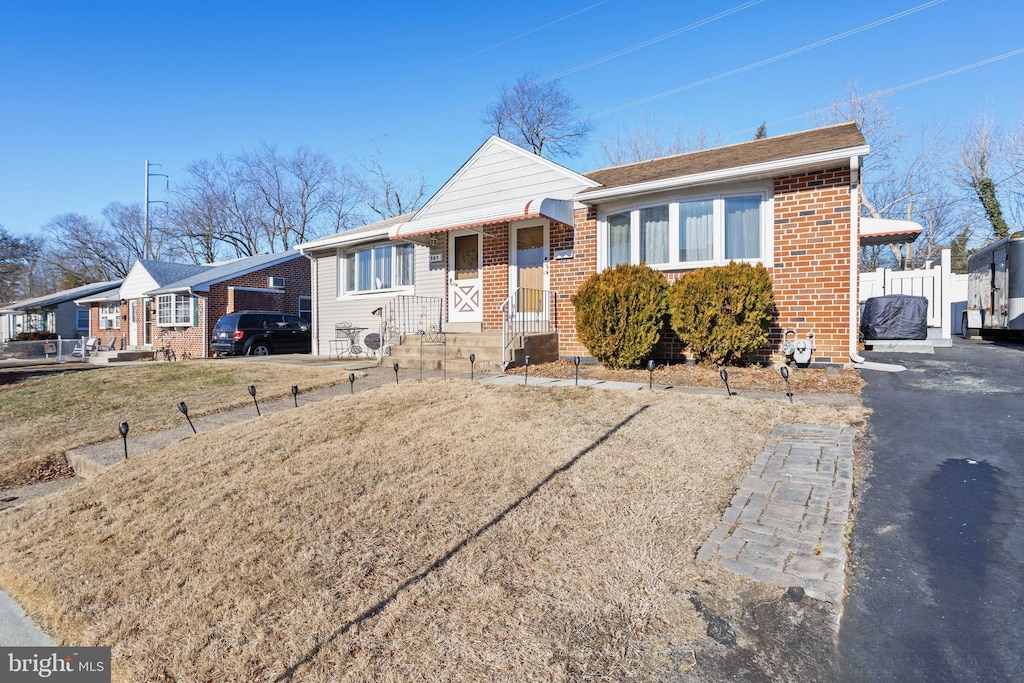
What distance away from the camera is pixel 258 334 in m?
18.1

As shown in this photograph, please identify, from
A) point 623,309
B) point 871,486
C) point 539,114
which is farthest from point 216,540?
point 539,114

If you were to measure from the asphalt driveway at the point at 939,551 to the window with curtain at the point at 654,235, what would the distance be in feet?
14.4

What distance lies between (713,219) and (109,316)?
112 ft

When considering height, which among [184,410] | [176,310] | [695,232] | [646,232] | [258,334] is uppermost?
[646,232]

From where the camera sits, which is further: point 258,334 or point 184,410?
point 258,334

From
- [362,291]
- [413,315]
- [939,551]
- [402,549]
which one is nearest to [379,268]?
[362,291]

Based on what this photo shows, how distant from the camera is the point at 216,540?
A: 119 inches

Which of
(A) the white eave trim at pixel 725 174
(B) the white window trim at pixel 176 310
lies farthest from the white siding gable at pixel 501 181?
(B) the white window trim at pixel 176 310

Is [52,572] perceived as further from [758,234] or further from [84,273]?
[84,273]

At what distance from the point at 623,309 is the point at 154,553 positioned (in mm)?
6083

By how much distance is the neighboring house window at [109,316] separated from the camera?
94.0ft

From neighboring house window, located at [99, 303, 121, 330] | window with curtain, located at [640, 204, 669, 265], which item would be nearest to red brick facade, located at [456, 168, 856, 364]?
window with curtain, located at [640, 204, 669, 265]

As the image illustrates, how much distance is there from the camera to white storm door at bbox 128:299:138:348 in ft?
88.2

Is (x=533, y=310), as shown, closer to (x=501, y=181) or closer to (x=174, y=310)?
(x=501, y=181)
